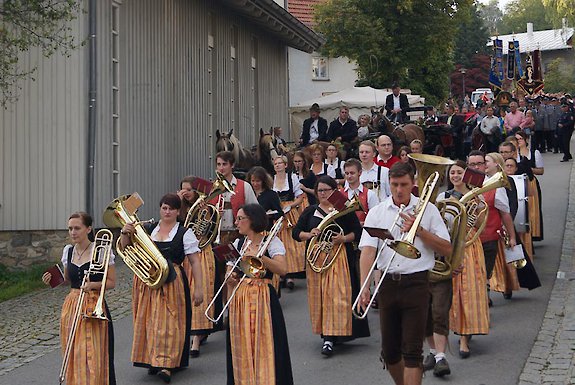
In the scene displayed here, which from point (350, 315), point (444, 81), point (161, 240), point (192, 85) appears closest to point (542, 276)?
point (350, 315)

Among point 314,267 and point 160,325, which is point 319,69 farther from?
point 160,325

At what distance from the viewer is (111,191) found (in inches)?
635

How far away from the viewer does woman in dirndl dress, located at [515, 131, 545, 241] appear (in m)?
14.1

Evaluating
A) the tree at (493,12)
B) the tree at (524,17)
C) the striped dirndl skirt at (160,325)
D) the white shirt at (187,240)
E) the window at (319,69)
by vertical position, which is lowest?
the striped dirndl skirt at (160,325)

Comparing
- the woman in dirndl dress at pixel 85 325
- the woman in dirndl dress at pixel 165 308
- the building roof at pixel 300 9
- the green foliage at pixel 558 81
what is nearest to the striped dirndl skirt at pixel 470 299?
the woman in dirndl dress at pixel 165 308

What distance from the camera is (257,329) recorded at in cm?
768

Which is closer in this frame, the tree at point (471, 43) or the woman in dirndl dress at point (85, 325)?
the woman in dirndl dress at point (85, 325)

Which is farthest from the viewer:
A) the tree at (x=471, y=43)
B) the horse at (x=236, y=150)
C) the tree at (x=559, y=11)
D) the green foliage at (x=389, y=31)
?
the tree at (x=471, y=43)

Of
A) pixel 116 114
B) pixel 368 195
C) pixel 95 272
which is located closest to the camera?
pixel 95 272

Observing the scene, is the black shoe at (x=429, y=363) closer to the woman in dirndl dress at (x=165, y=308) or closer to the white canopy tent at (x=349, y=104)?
the woman in dirndl dress at (x=165, y=308)

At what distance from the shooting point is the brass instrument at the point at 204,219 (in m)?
10.4

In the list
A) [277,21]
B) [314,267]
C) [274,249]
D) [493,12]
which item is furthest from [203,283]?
[493,12]

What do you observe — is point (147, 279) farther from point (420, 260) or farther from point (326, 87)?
point (326, 87)

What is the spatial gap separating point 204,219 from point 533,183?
6.20 metres
